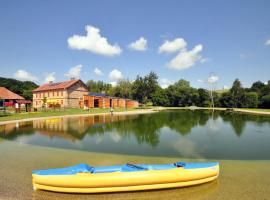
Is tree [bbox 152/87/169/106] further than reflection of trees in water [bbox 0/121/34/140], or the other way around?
tree [bbox 152/87/169/106]

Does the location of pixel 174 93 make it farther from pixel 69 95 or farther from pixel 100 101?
pixel 69 95

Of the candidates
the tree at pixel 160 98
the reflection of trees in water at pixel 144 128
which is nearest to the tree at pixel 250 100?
the tree at pixel 160 98

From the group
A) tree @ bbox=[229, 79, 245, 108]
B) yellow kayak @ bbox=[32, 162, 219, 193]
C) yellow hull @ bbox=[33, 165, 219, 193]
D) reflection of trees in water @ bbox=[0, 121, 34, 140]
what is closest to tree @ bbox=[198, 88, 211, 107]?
tree @ bbox=[229, 79, 245, 108]

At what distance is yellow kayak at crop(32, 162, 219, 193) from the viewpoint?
5.31 m

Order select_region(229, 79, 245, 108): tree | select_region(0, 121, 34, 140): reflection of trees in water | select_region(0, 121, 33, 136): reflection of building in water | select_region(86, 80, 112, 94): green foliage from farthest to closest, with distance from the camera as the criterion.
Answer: select_region(86, 80, 112, 94): green foliage
select_region(229, 79, 245, 108): tree
select_region(0, 121, 33, 136): reflection of building in water
select_region(0, 121, 34, 140): reflection of trees in water

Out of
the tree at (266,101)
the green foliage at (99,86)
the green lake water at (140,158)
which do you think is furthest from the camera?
the green foliage at (99,86)

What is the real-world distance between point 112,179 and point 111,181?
60 millimetres

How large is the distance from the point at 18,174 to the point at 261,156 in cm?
1068

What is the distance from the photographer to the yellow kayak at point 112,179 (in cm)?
531

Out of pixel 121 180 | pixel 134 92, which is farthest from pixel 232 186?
pixel 134 92

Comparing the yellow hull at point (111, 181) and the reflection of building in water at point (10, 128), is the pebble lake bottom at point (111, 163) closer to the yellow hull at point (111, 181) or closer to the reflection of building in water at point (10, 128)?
the yellow hull at point (111, 181)

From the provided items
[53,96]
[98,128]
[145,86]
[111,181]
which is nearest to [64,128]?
[98,128]

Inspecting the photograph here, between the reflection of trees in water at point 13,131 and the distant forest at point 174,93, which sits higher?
the distant forest at point 174,93

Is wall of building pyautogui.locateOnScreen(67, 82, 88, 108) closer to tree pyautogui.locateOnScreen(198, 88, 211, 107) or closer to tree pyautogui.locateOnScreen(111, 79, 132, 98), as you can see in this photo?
tree pyautogui.locateOnScreen(111, 79, 132, 98)
